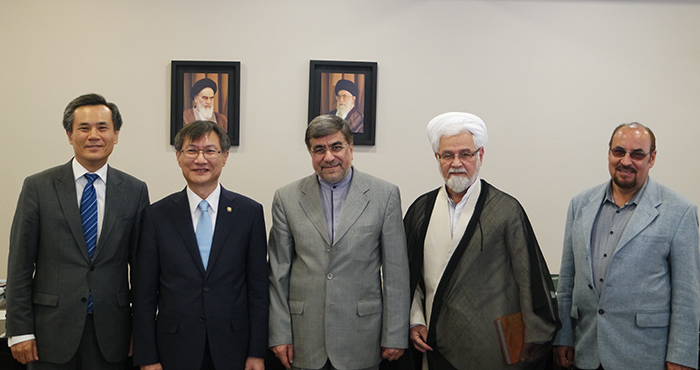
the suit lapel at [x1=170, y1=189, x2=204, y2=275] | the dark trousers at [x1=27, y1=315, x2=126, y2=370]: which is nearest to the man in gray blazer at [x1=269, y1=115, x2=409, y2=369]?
the suit lapel at [x1=170, y1=189, x2=204, y2=275]

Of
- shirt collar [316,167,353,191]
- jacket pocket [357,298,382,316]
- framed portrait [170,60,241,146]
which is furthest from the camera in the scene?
framed portrait [170,60,241,146]

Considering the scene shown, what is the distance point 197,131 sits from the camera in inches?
87.0

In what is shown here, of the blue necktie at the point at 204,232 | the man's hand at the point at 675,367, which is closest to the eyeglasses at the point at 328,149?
the blue necktie at the point at 204,232

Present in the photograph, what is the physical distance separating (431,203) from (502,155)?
141 cm

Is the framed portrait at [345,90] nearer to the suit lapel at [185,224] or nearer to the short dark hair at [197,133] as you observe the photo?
the short dark hair at [197,133]

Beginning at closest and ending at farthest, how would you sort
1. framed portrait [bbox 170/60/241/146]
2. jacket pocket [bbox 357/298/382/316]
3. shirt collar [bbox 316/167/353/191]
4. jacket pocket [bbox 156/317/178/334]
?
jacket pocket [bbox 156/317/178/334], jacket pocket [bbox 357/298/382/316], shirt collar [bbox 316/167/353/191], framed portrait [bbox 170/60/241/146]

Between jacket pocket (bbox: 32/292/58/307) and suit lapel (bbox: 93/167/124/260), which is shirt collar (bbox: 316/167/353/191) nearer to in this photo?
suit lapel (bbox: 93/167/124/260)

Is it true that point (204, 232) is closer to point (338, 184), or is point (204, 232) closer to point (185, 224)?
point (185, 224)

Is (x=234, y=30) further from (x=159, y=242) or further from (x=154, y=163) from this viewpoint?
(x=159, y=242)

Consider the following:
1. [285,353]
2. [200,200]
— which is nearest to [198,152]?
[200,200]

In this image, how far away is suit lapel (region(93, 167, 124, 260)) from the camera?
7.29ft

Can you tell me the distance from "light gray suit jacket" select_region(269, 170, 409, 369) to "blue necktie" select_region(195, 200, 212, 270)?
10.8 inches

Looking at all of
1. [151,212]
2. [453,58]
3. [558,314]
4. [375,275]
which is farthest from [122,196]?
[453,58]

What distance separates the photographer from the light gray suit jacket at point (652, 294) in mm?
2209
